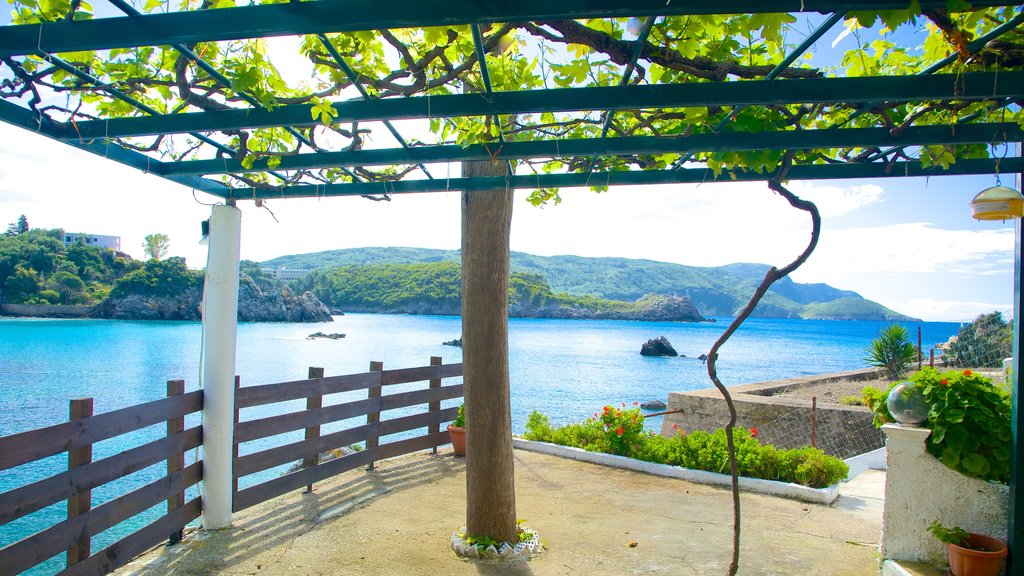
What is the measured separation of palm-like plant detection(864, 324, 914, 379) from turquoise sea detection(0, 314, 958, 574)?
10.7m

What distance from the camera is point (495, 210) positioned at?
472 cm

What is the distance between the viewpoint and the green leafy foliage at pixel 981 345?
51.4 feet

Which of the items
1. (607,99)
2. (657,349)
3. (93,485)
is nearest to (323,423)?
(93,485)

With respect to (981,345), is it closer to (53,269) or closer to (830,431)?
(830,431)

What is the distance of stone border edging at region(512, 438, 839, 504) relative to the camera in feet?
20.6

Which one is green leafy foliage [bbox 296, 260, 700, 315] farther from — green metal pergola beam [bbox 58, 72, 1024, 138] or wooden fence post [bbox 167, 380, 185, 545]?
green metal pergola beam [bbox 58, 72, 1024, 138]

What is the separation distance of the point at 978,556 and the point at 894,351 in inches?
618

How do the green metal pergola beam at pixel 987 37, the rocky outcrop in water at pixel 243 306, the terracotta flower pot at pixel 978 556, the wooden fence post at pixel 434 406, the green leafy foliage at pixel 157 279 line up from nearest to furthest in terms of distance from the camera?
the green metal pergola beam at pixel 987 37 → the terracotta flower pot at pixel 978 556 → the wooden fence post at pixel 434 406 → the green leafy foliage at pixel 157 279 → the rocky outcrop in water at pixel 243 306

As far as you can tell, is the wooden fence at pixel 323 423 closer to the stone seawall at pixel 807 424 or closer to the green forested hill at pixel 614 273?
the stone seawall at pixel 807 424

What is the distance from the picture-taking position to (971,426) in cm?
396

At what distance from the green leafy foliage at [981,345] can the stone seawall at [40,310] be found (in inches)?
3732

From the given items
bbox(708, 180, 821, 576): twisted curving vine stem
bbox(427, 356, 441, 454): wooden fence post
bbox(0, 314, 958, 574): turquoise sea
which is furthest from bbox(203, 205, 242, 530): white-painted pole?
bbox(0, 314, 958, 574): turquoise sea

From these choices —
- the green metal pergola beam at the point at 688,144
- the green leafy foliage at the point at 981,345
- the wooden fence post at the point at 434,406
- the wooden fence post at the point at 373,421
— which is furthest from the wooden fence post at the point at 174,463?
the green leafy foliage at the point at 981,345

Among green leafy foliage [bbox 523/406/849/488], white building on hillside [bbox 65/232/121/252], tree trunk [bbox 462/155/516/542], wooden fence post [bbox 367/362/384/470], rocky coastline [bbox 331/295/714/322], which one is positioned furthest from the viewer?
rocky coastline [bbox 331/295/714/322]
